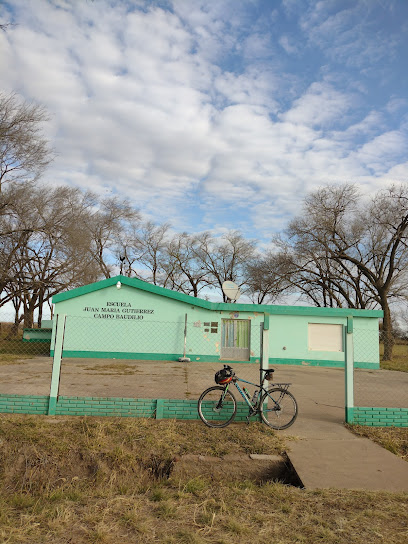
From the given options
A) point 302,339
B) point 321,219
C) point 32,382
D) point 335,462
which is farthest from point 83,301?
point 321,219

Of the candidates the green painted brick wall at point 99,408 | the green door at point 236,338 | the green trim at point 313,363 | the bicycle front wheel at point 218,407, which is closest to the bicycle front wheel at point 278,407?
the bicycle front wheel at point 218,407

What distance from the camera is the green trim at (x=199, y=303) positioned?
57.1 ft

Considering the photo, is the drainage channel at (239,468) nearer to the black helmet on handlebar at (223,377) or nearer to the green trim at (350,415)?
the black helmet on handlebar at (223,377)

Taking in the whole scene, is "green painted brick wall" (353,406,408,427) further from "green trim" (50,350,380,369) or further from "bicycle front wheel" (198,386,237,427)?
"green trim" (50,350,380,369)

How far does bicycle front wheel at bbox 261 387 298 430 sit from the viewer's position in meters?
6.04

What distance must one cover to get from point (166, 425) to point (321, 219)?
901 inches

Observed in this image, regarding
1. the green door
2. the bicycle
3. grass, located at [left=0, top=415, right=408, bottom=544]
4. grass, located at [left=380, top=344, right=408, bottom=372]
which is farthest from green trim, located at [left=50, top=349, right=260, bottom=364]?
grass, located at [left=0, top=415, right=408, bottom=544]

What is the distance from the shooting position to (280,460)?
4711 millimetres

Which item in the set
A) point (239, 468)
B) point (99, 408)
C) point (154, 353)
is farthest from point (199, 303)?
point (239, 468)

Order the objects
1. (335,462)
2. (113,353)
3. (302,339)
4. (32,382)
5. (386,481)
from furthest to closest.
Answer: (302,339) < (113,353) < (32,382) < (335,462) < (386,481)

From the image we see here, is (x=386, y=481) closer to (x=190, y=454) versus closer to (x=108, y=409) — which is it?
(x=190, y=454)

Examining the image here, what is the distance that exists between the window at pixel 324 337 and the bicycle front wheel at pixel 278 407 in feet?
42.6

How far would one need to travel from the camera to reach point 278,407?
605 centimetres

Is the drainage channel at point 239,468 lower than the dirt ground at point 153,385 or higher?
lower
